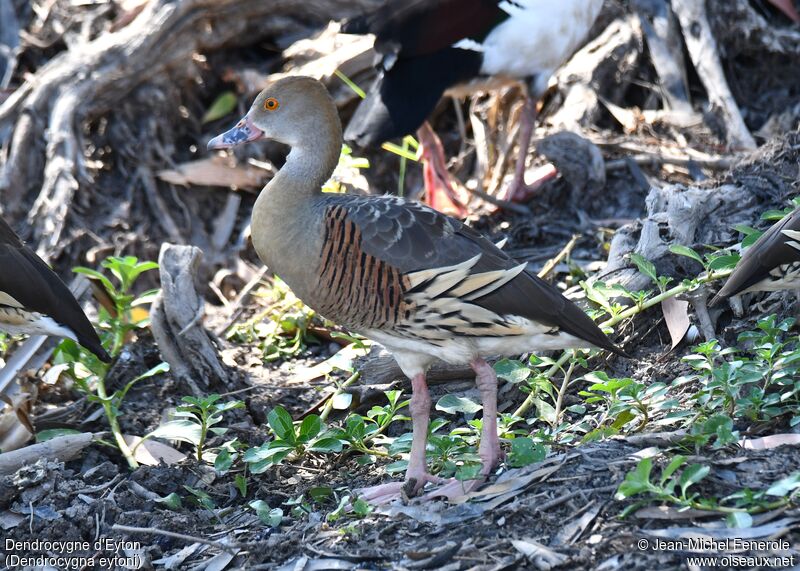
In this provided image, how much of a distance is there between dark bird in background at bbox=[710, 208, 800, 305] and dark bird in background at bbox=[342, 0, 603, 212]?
256 cm

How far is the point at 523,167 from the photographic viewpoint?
699cm

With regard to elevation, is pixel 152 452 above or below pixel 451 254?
below

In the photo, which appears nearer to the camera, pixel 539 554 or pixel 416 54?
pixel 539 554

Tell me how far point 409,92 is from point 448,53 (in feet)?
1.18

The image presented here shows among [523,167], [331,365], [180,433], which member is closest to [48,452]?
[180,433]

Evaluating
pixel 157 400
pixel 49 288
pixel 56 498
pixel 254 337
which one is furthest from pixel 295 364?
pixel 56 498

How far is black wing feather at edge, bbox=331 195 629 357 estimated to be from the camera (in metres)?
4.38

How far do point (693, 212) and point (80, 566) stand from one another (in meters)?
3.46

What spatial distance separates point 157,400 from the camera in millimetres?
5812

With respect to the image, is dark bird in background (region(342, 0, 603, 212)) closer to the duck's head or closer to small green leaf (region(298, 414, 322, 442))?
the duck's head

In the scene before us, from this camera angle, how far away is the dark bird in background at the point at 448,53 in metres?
6.71

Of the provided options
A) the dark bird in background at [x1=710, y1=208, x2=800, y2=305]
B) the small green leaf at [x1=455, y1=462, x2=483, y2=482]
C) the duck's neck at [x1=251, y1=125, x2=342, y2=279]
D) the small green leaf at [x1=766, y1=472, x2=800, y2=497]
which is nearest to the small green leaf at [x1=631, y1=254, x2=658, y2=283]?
the dark bird in background at [x1=710, y1=208, x2=800, y2=305]

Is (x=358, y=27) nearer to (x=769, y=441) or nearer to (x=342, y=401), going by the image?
(x=342, y=401)

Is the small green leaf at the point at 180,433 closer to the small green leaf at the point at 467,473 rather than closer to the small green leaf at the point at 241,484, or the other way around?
the small green leaf at the point at 241,484
